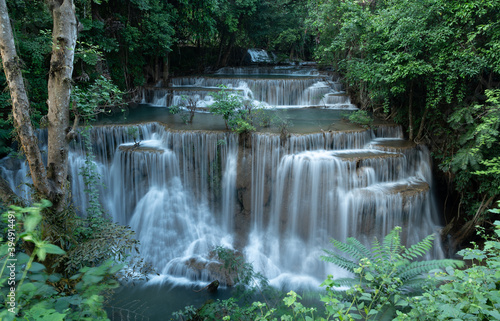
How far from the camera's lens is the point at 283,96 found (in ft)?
44.0

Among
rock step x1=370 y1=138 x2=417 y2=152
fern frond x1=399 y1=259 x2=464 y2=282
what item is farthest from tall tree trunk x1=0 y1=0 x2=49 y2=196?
rock step x1=370 y1=138 x2=417 y2=152

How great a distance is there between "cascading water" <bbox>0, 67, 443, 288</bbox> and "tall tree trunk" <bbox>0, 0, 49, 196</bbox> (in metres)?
4.17

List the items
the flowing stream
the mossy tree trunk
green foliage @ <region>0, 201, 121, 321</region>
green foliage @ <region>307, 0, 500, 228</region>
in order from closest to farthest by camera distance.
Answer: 1. green foliage @ <region>0, 201, 121, 321</region>
2. the mossy tree trunk
3. green foliage @ <region>307, 0, 500, 228</region>
4. the flowing stream

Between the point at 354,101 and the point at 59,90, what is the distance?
431 inches

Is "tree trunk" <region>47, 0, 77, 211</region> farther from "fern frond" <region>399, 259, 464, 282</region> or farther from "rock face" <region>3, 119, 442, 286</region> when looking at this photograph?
"fern frond" <region>399, 259, 464, 282</region>

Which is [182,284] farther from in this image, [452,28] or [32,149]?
[452,28]

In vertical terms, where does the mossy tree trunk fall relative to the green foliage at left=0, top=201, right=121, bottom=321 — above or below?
above

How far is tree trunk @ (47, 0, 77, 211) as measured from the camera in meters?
4.43

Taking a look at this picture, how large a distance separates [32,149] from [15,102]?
646 millimetres

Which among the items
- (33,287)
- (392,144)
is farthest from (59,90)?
(392,144)

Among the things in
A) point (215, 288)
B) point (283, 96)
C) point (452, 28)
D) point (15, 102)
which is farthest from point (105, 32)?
point (452, 28)

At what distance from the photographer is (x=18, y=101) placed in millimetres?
4090

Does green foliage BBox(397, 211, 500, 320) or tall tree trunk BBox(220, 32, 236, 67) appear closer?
green foliage BBox(397, 211, 500, 320)

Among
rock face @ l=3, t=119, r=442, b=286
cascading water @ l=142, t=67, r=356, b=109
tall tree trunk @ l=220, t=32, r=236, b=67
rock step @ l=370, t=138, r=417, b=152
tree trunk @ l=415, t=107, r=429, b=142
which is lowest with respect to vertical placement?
rock face @ l=3, t=119, r=442, b=286
